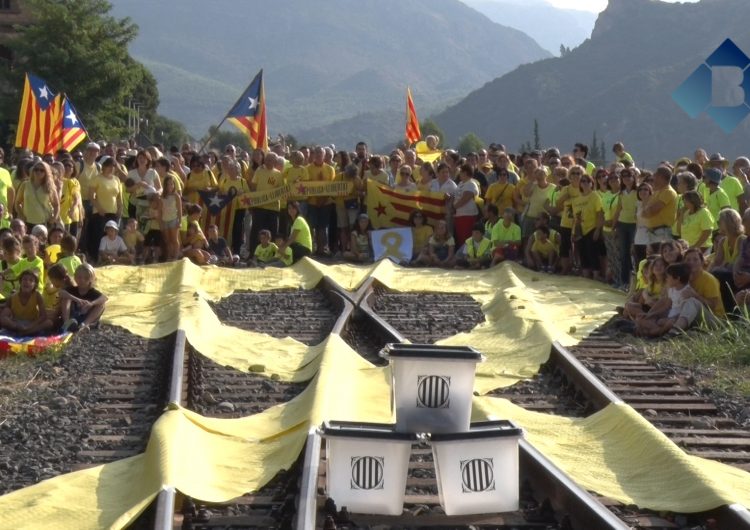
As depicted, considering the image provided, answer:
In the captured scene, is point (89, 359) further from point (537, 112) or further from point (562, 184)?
point (537, 112)

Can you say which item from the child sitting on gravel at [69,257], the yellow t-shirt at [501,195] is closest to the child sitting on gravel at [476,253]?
the yellow t-shirt at [501,195]

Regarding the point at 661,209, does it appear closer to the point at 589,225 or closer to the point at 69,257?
the point at 589,225

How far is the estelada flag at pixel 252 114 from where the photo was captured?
22500 mm

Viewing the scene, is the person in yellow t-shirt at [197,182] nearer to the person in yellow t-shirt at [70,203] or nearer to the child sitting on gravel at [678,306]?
the person in yellow t-shirt at [70,203]

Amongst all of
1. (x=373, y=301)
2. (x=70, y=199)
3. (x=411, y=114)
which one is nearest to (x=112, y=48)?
(x=411, y=114)

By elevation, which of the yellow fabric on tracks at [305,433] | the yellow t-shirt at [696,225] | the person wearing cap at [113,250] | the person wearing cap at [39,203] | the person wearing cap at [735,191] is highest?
the person wearing cap at [735,191]

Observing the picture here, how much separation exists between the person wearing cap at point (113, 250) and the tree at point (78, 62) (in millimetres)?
34917

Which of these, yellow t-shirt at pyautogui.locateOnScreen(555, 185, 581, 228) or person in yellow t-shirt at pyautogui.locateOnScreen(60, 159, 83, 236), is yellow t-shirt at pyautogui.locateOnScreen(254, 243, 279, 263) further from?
yellow t-shirt at pyautogui.locateOnScreen(555, 185, 581, 228)

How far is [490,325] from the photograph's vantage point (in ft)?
40.1

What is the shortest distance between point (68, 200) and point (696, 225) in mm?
8396

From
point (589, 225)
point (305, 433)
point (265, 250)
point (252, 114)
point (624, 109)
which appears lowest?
point (305, 433)

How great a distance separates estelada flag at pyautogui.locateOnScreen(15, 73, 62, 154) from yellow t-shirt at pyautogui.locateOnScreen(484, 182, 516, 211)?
7206 mm

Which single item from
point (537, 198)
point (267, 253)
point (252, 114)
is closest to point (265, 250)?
point (267, 253)

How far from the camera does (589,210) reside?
16016 millimetres
